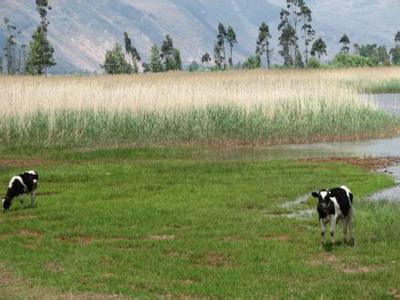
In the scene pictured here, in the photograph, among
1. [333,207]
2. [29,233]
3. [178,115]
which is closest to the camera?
[333,207]

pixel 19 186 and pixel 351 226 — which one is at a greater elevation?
pixel 19 186

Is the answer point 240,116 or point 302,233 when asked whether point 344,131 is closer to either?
point 240,116

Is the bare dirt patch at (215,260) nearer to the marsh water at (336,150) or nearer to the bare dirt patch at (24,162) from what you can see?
the marsh water at (336,150)

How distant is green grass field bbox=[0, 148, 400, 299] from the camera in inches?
460

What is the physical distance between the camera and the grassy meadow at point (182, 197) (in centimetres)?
1206

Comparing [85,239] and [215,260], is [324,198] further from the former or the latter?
[85,239]

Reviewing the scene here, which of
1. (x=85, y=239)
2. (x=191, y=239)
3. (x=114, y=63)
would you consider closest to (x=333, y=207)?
(x=191, y=239)

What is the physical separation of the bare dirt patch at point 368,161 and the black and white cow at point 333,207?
1310 cm

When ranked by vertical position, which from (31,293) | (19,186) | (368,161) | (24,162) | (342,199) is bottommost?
(31,293)

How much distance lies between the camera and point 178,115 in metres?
35.8

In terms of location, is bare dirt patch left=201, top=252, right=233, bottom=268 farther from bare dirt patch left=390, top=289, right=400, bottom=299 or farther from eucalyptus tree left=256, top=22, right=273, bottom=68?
eucalyptus tree left=256, top=22, right=273, bottom=68

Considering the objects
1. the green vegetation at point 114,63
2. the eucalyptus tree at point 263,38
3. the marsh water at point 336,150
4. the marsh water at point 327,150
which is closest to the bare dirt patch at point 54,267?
the marsh water at point 336,150

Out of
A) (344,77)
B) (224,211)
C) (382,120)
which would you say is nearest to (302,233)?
(224,211)

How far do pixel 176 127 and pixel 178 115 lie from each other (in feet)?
2.10
